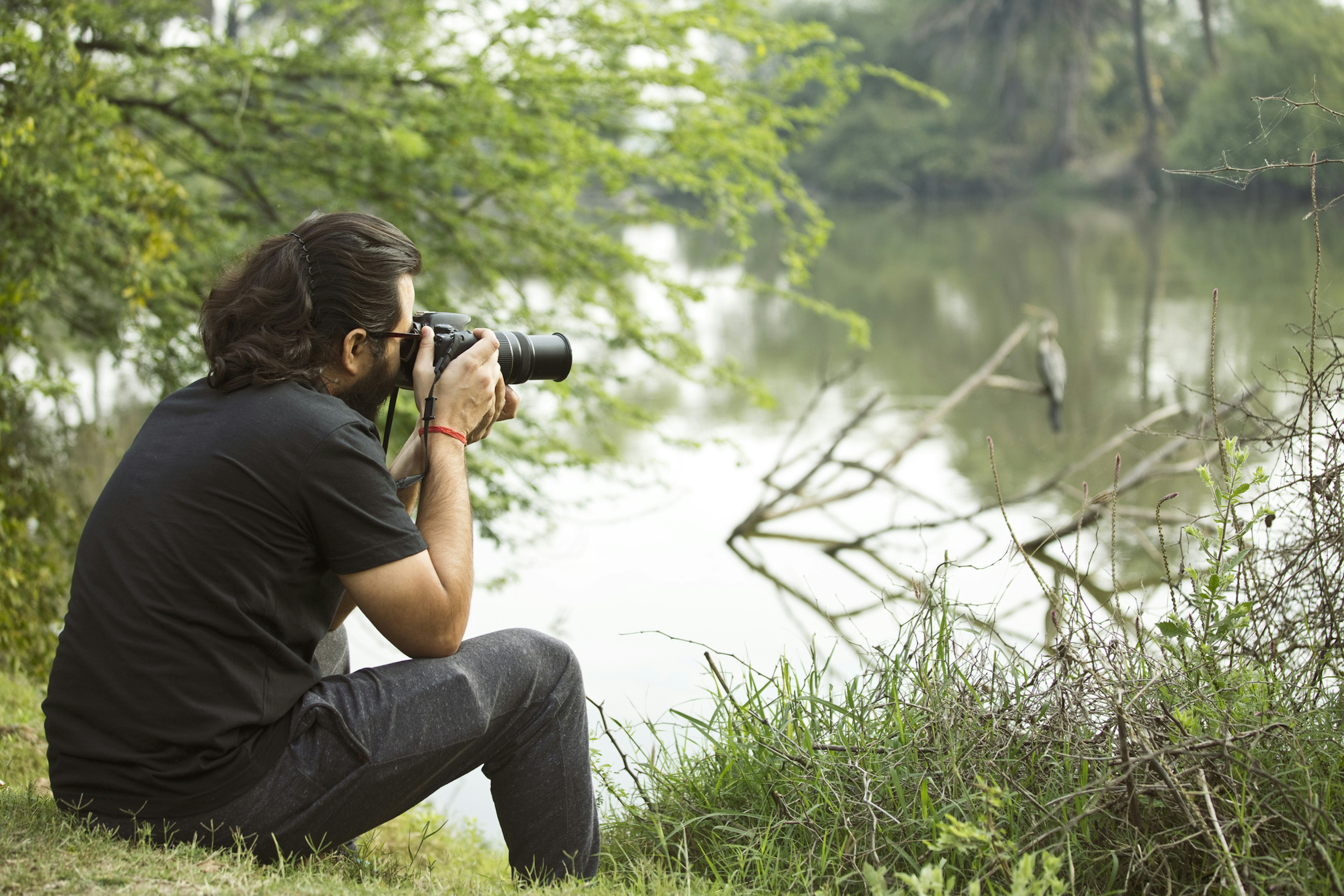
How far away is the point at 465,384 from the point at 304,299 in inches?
12.9

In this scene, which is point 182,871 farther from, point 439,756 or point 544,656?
point 544,656

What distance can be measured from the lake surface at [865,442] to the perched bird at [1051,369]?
0.45 m

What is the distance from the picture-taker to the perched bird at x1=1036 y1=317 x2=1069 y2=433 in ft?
18.5

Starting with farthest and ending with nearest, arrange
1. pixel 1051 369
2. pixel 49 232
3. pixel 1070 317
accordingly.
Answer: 1. pixel 1070 317
2. pixel 1051 369
3. pixel 49 232

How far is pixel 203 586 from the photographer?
157 cm

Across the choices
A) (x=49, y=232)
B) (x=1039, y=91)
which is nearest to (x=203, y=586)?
(x=49, y=232)

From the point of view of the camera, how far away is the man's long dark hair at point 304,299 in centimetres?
172

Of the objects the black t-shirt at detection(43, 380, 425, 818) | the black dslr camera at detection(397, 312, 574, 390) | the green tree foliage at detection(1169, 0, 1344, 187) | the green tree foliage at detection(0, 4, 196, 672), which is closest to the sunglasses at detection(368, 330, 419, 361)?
the black dslr camera at detection(397, 312, 574, 390)

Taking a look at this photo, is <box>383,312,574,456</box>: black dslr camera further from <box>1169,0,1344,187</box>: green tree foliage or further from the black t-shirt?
<box>1169,0,1344,187</box>: green tree foliage

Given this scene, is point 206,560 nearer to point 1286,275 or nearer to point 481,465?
point 481,465

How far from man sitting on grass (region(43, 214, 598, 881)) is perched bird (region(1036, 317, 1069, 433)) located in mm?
4390

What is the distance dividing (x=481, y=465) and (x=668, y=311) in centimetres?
940

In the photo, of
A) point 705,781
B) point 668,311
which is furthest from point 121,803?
point 668,311

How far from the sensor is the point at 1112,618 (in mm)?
2031
